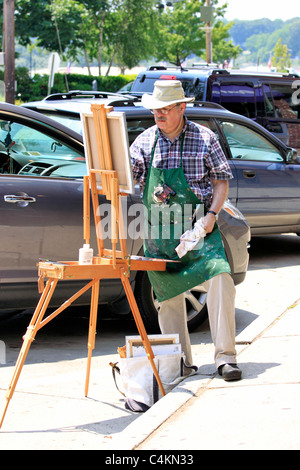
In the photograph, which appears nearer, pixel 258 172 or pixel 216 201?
pixel 216 201

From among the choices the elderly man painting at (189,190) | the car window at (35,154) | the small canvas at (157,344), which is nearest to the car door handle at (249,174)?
the car window at (35,154)

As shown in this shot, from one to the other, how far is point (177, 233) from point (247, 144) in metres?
4.53

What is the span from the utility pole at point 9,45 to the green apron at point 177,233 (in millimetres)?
14702

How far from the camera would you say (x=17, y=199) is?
18.3 ft

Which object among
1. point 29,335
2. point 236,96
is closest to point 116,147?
point 29,335

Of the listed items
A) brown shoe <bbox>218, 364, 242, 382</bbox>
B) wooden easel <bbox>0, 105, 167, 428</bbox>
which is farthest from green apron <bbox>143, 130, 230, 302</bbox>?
brown shoe <bbox>218, 364, 242, 382</bbox>

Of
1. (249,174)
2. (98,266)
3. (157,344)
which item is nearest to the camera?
(98,266)

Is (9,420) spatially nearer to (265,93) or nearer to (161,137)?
(161,137)

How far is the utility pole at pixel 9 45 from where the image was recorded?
18516mm

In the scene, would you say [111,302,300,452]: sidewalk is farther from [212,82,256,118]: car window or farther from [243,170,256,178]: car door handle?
[212,82,256,118]: car window

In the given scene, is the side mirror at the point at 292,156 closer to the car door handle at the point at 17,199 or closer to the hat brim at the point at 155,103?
the car door handle at the point at 17,199

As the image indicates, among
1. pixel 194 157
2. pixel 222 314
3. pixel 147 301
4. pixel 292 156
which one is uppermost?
pixel 194 157

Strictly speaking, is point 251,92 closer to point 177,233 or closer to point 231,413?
point 177,233

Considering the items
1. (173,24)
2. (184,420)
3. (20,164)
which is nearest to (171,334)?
(184,420)
